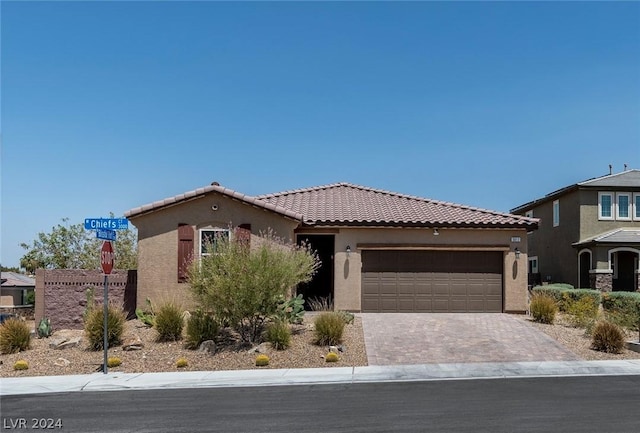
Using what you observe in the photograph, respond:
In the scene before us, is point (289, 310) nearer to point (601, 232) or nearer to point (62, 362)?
point (62, 362)

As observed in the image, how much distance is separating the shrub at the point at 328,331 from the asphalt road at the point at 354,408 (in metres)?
3.35

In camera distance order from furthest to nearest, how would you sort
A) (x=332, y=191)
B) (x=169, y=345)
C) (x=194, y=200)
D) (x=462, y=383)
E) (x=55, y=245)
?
1. (x=55, y=245)
2. (x=332, y=191)
3. (x=194, y=200)
4. (x=169, y=345)
5. (x=462, y=383)

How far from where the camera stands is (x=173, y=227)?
1991 cm

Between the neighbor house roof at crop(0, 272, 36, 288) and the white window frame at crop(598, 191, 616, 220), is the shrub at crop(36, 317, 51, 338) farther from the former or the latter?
the neighbor house roof at crop(0, 272, 36, 288)

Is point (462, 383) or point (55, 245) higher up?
point (55, 245)

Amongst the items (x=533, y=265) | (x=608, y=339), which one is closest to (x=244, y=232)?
(x=608, y=339)

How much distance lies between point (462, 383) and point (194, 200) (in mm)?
11223

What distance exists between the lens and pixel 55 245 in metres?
37.9

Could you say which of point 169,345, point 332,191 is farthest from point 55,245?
point 169,345

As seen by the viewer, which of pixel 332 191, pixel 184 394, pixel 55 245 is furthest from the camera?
pixel 55 245

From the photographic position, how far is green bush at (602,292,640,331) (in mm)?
18484

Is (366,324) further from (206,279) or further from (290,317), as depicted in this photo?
(206,279)

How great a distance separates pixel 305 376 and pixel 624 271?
24385 millimetres

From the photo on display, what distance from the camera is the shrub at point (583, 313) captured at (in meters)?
18.5
